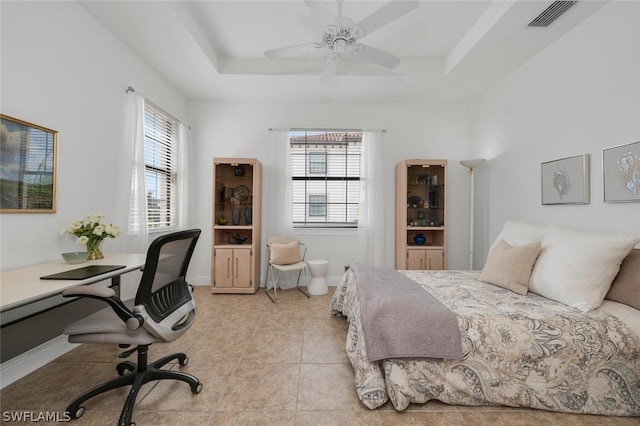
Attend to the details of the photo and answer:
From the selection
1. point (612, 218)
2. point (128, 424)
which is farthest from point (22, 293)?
point (612, 218)

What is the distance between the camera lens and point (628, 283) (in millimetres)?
1713

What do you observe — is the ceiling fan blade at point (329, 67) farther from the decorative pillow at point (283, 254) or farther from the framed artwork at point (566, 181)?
the framed artwork at point (566, 181)

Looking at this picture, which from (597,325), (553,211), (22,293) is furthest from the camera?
(553,211)

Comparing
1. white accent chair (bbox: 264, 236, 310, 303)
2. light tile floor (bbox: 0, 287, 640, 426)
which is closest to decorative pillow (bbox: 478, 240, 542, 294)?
light tile floor (bbox: 0, 287, 640, 426)

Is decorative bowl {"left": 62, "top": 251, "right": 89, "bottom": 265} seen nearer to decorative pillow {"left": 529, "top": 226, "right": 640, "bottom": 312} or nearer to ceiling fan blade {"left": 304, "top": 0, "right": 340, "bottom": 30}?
ceiling fan blade {"left": 304, "top": 0, "right": 340, "bottom": 30}

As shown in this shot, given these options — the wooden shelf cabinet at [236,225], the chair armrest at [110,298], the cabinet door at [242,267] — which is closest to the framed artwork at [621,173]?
the chair armrest at [110,298]

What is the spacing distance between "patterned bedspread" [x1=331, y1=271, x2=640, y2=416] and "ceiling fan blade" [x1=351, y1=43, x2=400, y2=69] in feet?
7.66

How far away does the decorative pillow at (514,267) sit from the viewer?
6.97 feet

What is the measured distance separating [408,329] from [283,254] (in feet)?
7.66

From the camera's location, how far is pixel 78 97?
225cm

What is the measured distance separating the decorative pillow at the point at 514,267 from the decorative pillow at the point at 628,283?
0.46 metres

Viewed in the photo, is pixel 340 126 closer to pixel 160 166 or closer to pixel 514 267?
pixel 160 166

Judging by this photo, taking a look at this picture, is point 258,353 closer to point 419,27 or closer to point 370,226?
point 370,226

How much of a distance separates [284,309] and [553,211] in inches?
123
